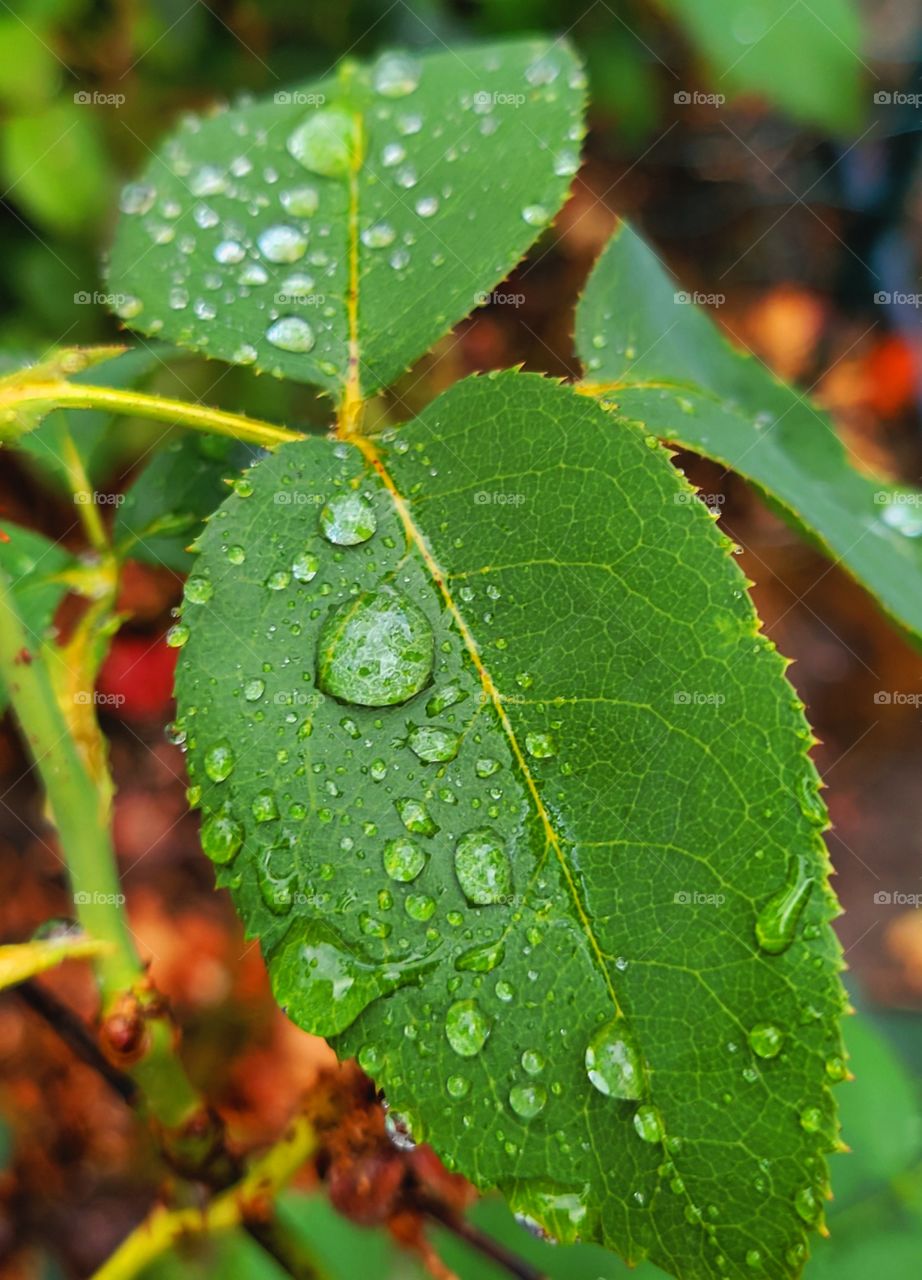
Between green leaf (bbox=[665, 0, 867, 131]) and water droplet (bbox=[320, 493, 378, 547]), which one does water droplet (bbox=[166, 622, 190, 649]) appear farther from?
green leaf (bbox=[665, 0, 867, 131])

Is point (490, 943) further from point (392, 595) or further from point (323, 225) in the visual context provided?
point (323, 225)

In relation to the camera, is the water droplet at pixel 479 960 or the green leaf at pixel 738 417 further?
the green leaf at pixel 738 417

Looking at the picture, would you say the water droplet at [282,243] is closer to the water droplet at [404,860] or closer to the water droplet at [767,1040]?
the water droplet at [404,860]

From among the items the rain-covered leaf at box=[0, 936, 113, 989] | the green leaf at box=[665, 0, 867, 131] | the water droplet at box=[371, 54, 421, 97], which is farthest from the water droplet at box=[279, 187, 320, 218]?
the green leaf at box=[665, 0, 867, 131]

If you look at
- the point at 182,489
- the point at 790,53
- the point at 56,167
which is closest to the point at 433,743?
the point at 182,489

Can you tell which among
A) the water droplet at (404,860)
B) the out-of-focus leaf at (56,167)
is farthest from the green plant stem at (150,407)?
the out-of-focus leaf at (56,167)
